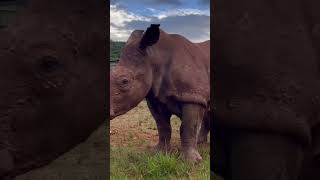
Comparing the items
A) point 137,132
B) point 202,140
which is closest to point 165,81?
point 202,140

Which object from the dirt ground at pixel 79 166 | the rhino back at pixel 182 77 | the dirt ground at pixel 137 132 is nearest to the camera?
the dirt ground at pixel 79 166

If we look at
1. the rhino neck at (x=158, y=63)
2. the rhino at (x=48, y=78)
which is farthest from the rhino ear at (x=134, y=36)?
the rhino at (x=48, y=78)

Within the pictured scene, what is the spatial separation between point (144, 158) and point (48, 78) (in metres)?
2.71

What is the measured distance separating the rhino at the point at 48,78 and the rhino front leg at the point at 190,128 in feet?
9.06

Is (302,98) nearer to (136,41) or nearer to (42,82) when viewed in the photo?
(42,82)

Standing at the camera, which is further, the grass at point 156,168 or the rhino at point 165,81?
the rhino at point 165,81

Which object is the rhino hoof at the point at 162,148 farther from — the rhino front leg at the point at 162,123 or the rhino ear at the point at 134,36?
the rhino ear at the point at 134,36

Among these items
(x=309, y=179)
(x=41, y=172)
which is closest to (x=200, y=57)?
(x=41, y=172)

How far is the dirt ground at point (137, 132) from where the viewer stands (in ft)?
15.6

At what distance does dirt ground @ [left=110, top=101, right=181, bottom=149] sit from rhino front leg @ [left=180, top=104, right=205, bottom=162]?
55 centimetres

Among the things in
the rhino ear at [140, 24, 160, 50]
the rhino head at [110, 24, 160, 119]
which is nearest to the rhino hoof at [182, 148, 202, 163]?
the rhino head at [110, 24, 160, 119]

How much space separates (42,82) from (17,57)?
0.08m

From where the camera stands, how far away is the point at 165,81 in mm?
3889

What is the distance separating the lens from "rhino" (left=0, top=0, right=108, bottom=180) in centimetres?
101
